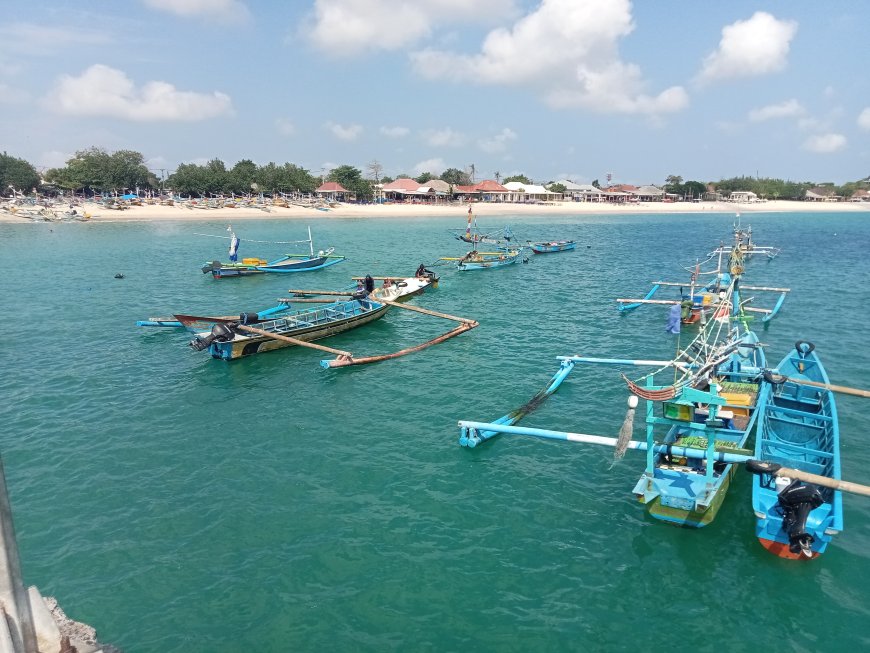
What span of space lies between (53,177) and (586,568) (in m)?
141

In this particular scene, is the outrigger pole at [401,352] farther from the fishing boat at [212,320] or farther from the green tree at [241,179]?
the green tree at [241,179]

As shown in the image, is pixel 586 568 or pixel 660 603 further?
pixel 586 568

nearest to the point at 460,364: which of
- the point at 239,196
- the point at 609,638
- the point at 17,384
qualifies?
the point at 609,638

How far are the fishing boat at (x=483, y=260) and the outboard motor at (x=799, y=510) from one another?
3911 cm

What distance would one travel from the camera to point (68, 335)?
28578 mm

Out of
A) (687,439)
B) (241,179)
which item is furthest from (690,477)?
(241,179)

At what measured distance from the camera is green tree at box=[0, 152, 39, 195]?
344ft

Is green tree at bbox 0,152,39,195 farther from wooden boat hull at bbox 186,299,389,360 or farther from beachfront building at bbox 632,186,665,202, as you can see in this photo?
beachfront building at bbox 632,186,665,202

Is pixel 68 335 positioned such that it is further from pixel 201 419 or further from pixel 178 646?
pixel 178 646

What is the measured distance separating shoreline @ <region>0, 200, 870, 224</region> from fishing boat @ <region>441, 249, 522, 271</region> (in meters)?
59.3

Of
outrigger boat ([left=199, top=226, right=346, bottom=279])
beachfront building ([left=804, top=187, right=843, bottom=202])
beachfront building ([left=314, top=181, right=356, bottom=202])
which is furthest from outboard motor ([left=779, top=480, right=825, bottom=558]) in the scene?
beachfront building ([left=804, top=187, right=843, bottom=202])

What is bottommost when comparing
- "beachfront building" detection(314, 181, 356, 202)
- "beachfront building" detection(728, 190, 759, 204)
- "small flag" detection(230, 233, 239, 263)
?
"small flag" detection(230, 233, 239, 263)

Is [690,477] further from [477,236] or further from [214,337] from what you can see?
[477,236]

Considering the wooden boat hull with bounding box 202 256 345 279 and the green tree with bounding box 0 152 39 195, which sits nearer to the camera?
the wooden boat hull with bounding box 202 256 345 279
